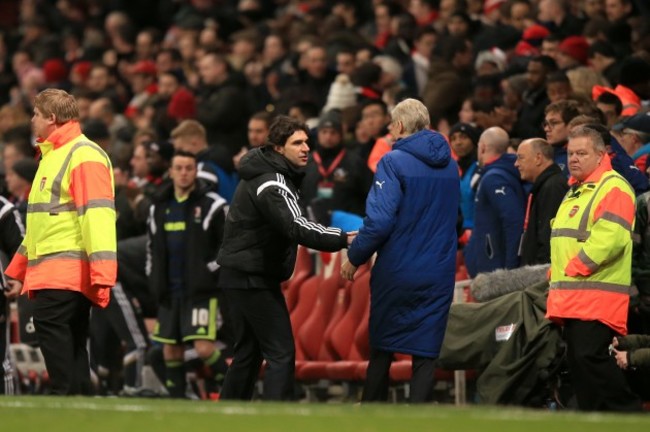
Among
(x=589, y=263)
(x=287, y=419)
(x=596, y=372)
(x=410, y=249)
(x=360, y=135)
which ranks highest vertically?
(x=360, y=135)

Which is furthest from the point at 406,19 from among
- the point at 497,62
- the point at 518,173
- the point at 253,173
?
the point at 253,173

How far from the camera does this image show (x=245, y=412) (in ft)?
31.8

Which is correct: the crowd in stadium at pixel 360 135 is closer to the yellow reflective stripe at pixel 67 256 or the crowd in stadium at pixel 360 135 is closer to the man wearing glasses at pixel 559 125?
the man wearing glasses at pixel 559 125

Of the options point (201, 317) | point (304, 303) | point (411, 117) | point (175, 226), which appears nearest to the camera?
point (411, 117)

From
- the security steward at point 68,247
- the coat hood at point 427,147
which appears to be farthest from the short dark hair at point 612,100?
the security steward at point 68,247

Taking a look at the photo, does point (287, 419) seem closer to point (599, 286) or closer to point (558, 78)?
point (599, 286)

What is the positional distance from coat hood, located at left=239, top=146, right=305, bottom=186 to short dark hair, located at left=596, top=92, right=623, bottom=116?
3607 mm

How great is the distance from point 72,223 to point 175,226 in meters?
4.30

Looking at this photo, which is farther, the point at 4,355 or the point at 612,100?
the point at 612,100

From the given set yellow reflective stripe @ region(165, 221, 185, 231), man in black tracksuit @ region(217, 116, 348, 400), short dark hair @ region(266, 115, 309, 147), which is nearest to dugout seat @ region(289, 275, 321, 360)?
yellow reflective stripe @ region(165, 221, 185, 231)

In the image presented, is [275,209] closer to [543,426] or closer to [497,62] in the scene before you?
[543,426]

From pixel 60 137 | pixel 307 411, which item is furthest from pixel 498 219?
pixel 307 411

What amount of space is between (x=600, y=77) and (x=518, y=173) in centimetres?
259

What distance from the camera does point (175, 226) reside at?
16156 millimetres
